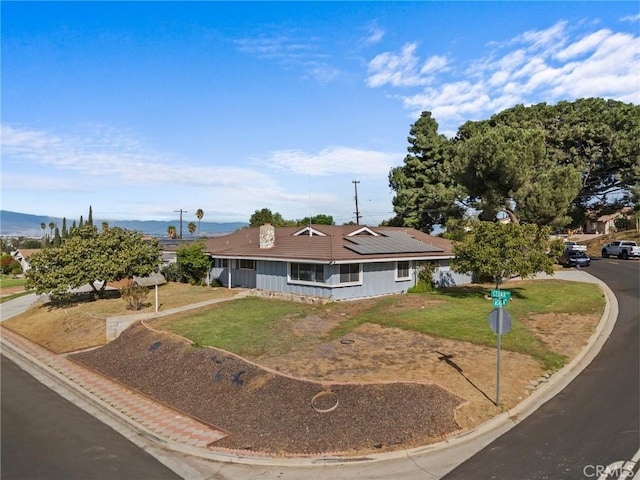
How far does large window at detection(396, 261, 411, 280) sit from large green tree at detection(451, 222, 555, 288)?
4.50 meters

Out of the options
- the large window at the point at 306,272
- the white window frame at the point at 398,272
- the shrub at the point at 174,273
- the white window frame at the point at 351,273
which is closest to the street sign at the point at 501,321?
the white window frame at the point at 351,273

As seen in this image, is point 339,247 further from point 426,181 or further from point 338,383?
point 426,181

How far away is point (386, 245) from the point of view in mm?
27594

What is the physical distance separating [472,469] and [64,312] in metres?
26.4

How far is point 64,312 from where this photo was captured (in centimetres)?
2602

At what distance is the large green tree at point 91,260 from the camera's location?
1048 inches

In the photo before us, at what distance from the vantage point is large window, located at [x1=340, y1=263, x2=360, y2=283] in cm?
2427

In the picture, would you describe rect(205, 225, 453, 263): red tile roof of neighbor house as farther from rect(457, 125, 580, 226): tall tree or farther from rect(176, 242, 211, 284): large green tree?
rect(457, 125, 580, 226): tall tree

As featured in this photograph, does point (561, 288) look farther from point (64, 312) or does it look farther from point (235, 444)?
point (64, 312)

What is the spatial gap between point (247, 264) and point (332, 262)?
10136 mm

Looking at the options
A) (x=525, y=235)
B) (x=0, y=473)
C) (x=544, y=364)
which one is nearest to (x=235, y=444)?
(x=0, y=473)

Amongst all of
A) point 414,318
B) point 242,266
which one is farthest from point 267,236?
point 414,318

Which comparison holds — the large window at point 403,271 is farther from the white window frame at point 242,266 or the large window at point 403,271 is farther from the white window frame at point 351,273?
the white window frame at point 242,266

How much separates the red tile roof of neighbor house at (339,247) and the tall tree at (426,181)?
53.1 ft
